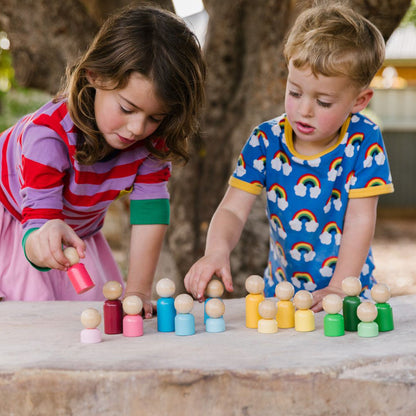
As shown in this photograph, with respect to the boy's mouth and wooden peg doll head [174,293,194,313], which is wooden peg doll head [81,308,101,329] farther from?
the boy's mouth

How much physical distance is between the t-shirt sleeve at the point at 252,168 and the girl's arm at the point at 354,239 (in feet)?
1.10

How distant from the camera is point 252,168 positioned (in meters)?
2.38

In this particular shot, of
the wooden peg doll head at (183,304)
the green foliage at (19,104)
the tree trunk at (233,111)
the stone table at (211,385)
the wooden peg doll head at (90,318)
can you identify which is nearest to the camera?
the stone table at (211,385)

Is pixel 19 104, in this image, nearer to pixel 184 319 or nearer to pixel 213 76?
pixel 213 76

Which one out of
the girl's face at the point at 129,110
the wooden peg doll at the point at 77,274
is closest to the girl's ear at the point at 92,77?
the girl's face at the point at 129,110

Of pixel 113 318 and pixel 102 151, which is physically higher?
pixel 102 151

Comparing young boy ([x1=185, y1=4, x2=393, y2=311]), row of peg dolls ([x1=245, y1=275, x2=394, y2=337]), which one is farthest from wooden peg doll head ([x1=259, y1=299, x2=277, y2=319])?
young boy ([x1=185, y1=4, x2=393, y2=311])

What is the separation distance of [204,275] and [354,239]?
0.57 meters

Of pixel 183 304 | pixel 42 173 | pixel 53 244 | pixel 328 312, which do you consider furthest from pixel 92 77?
pixel 328 312

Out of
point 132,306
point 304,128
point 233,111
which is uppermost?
point 233,111

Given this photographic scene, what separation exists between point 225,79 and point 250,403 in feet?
8.96

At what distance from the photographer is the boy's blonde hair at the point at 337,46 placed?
81.4 inches

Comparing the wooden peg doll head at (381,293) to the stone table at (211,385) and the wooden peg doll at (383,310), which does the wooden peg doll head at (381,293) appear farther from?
the stone table at (211,385)

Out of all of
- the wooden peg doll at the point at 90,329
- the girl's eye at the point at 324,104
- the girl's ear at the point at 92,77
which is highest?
the girl's ear at the point at 92,77
